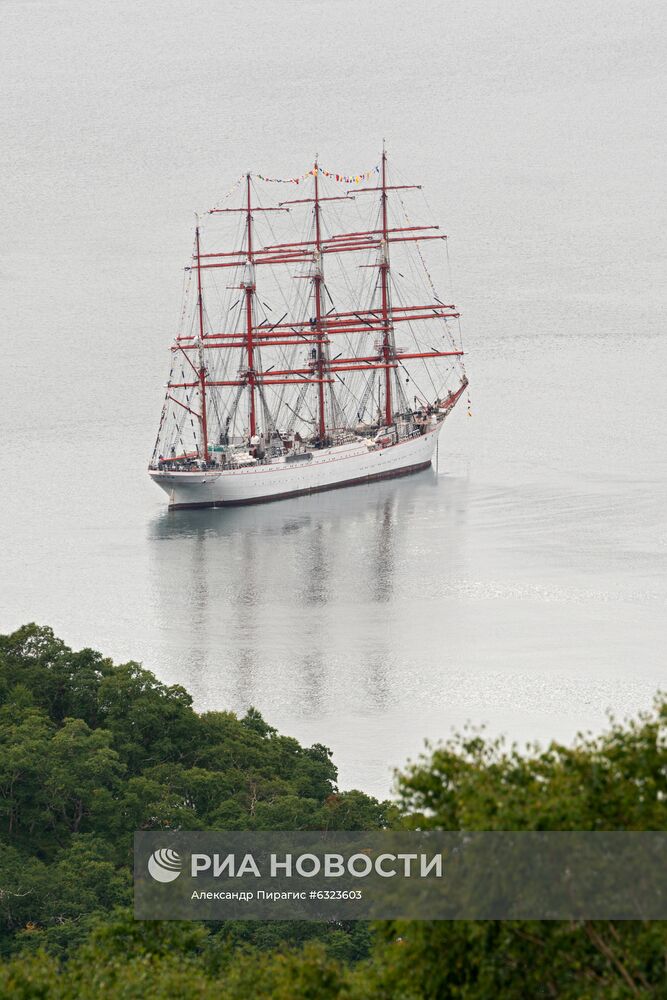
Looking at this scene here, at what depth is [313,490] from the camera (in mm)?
91438

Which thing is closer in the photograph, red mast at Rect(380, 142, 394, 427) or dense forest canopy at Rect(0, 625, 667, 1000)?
dense forest canopy at Rect(0, 625, 667, 1000)

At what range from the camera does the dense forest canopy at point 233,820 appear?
18562mm

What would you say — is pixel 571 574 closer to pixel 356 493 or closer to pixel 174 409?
pixel 356 493

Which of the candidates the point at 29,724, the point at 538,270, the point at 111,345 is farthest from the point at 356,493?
the point at 29,724

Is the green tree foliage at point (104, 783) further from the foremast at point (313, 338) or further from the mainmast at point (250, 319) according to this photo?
the mainmast at point (250, 319)

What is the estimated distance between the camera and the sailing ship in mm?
90188

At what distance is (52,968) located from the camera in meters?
22.0

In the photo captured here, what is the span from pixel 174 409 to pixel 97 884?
2690 inches

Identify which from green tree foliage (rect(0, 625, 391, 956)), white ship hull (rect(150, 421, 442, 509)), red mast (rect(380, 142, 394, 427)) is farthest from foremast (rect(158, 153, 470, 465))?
green tree foliage (rect(0, 625, 391, 956))

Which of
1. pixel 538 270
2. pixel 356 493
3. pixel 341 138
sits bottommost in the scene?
pixel 356 493
